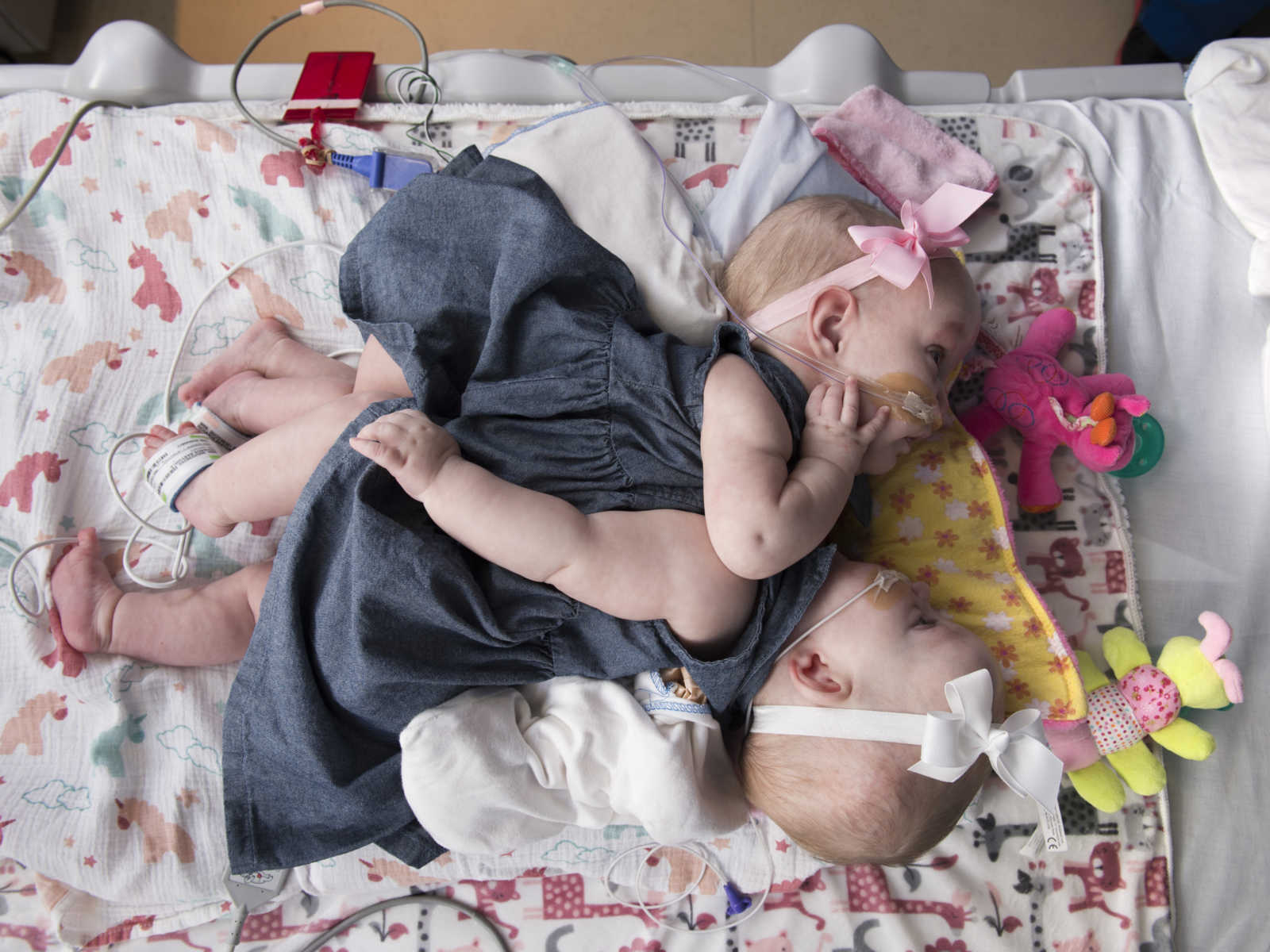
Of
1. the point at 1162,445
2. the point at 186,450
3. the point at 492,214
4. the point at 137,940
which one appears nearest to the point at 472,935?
the point at 137,940

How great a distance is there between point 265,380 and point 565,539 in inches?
22.7

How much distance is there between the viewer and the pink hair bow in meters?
0.95

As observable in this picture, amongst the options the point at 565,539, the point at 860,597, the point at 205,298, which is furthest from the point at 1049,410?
the point at 205,298

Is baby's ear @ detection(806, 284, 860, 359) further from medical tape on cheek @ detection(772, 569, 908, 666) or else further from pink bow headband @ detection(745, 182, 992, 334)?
medical tape on cheek @ detection(772, 569, 908, 666)

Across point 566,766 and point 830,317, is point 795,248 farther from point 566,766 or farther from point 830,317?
point 566,766

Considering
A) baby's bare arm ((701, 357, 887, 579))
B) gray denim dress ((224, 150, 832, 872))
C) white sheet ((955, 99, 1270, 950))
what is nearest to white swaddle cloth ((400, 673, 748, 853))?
gray denim dress ((224, 150, 832, 872))

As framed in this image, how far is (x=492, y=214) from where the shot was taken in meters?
1.07

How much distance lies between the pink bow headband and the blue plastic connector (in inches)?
23.5

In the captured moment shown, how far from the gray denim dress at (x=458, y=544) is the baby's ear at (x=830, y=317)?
0.05 m

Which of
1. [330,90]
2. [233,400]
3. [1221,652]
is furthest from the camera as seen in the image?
[330,90]

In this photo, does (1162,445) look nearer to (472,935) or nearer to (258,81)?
(472,935)

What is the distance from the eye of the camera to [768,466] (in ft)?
2.93

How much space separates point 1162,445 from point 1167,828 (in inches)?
21.2

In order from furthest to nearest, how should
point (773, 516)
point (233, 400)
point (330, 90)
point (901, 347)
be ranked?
point (330, 90) → point (233, 400) → point (901, 347) → point (773, 516)
